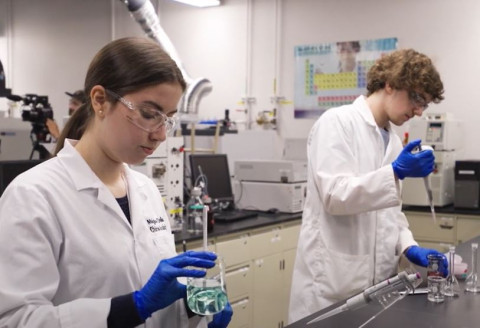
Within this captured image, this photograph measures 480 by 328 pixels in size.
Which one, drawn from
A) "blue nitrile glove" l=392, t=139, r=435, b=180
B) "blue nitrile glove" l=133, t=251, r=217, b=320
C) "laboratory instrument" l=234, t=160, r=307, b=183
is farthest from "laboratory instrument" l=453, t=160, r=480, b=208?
"blue nitrile glove" l=133, t=251, r=217, b=320

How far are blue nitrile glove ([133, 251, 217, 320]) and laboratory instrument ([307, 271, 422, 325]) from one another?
1.25 ft

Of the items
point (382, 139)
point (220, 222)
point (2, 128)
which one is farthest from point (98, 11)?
point (382, 139)

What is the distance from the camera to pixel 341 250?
1.93 meters

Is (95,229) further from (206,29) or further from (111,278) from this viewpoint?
(206,29)

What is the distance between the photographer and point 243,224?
3375 mm

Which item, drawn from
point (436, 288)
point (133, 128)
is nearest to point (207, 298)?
point (133, 128)

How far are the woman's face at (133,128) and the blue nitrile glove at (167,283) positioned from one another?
246 millimetres

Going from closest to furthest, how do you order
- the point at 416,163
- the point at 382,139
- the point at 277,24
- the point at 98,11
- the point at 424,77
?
1. the point at 416,163
2. the point at 424,77
3. the point at 382,139
4. the point at 277,24
5. the point at 98,11

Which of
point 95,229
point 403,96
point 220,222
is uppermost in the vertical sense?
point 403,96

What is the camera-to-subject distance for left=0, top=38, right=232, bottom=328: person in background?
1.03 metres

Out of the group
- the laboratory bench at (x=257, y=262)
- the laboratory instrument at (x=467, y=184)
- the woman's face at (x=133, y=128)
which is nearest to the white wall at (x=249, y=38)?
the laboratory instrument at (x=467, y=184)

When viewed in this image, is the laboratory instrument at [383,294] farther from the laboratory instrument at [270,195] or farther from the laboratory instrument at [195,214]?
the laboratory instrument at [270,195]

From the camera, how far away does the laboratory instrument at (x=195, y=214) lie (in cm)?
311

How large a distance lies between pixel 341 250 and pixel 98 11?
5553 mm
